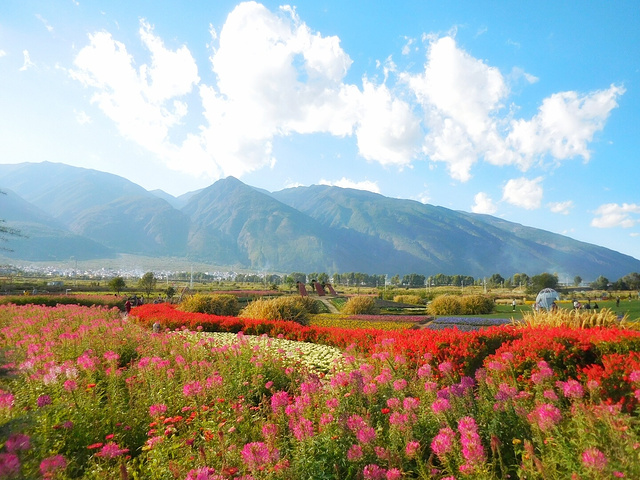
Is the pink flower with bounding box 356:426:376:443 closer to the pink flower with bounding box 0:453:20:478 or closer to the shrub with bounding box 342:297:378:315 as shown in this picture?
the pink flower with bounding box 0:453:20:478

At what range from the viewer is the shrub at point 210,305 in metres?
17.3

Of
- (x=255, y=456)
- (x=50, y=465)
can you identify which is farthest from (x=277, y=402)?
(x=50, y=465)

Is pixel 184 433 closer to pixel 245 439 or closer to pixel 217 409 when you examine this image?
pixel 217 409

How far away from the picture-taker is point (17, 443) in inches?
61.4

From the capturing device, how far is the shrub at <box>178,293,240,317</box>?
1733cm

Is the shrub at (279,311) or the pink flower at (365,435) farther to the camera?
the shrub at (279,311)

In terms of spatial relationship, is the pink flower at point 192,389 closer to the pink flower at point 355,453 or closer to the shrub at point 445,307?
the pink flower at point 355,453

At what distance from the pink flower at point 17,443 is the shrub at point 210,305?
16.2 meters

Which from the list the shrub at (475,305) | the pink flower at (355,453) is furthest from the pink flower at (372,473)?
the shrub at (475,305)

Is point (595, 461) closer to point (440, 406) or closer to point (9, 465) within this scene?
point (440, 406)

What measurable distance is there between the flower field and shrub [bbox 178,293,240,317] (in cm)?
1104

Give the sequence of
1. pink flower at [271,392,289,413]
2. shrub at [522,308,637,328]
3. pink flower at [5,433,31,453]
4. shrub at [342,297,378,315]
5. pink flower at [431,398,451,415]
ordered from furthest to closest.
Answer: shrub at [342,297,378,315] → shrub at [522,308,637,328] → pink flower at [271,392,289,413] → pink flower at [431,398,451,415] → pink flower at [5,433,31,453]

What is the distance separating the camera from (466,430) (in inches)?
96.9

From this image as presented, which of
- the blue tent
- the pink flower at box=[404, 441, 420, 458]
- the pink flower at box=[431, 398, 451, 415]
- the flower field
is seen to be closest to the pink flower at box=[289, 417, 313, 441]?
the flower field
